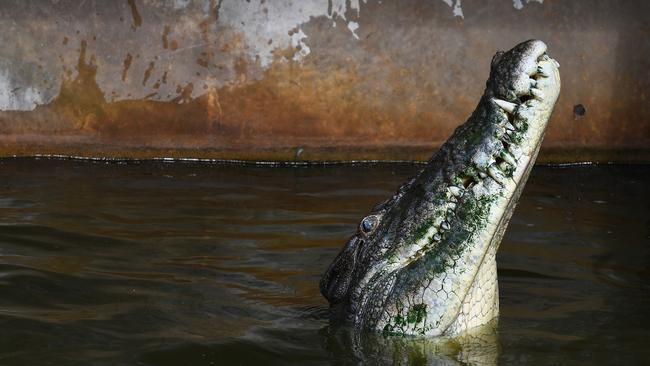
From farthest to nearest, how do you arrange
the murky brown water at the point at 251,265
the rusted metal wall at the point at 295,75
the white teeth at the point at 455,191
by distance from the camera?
the rusted metal wall at the point at 295,75 < the murky brown water at the point at 251,265 < the white teeth at the point at 455,191

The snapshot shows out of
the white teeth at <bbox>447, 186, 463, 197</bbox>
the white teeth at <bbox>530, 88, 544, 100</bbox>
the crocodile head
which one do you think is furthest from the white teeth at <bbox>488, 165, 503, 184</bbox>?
the white teeth at <bbox>530, 88, 544, 100</bbox>

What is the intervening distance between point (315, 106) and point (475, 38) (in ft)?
4.43

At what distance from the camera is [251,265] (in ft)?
16.7

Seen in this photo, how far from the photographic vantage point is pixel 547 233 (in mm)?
5918

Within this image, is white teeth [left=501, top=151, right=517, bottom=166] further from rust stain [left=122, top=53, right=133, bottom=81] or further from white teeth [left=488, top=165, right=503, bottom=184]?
rust stain [left=122, top=53, right=133, bottom=81]

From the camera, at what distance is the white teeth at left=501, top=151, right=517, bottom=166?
3346 mm

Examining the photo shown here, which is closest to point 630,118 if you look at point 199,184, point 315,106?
point 315,106

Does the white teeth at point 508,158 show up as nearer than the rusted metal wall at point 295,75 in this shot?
Yes

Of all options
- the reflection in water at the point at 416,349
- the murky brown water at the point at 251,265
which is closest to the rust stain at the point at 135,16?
the murky brown water at the point at 251,265

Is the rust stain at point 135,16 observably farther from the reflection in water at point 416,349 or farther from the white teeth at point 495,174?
the white teeth at point 495,174

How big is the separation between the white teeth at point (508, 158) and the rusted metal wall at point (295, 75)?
4666 mm

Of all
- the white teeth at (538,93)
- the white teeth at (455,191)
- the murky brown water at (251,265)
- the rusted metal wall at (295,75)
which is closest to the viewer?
the white teeth at (538,93)

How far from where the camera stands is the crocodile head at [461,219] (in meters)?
3.34

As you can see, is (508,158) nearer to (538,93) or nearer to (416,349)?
(538,93)
